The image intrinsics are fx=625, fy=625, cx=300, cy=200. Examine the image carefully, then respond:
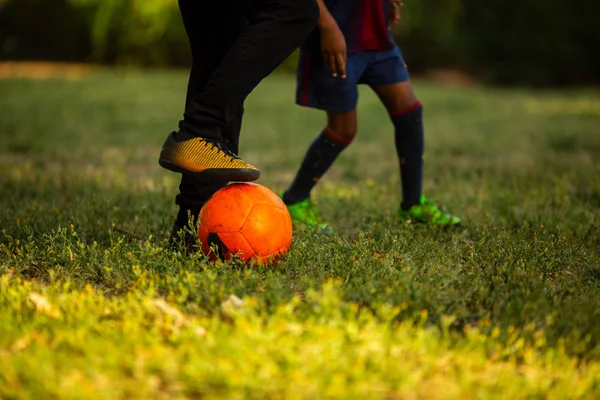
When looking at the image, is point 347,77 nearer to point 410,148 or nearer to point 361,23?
point 361,23

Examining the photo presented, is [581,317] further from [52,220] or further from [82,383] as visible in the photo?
[52,220]

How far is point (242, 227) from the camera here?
2.60m

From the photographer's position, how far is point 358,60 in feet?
10.9

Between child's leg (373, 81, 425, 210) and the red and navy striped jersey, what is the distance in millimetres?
250

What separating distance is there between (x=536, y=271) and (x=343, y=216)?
4.94 feet

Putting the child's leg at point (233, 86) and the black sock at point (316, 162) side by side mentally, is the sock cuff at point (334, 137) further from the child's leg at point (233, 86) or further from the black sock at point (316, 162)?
the child's leg at point (233, 86)

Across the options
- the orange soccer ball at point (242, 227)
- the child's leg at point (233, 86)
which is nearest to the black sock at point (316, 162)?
the orange soccer ball at point (242, 227)

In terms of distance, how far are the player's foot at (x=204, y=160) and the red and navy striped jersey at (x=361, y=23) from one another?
1155mm

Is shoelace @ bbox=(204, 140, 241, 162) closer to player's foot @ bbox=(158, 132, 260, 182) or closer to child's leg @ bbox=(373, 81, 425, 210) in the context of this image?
player's foot @ bbox=(158, 132, 260, 182)

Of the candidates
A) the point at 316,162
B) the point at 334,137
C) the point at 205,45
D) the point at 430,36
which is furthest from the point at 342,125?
the point at 430,36

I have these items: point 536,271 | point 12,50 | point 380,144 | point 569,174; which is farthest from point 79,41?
point 536,271

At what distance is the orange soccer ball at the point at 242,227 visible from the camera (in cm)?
260

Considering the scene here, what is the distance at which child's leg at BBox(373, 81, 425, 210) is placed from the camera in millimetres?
3441

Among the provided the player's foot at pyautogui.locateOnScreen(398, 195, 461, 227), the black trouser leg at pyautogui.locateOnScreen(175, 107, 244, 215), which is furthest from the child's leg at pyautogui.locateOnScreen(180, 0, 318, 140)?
the player's foot at pyautogui.locateOnScreen(398, 195, 461, 227)
